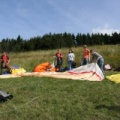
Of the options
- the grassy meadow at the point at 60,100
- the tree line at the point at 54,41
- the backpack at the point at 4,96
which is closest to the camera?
the grassy meadow at the point at 60,100

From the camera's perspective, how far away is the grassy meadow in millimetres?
9273

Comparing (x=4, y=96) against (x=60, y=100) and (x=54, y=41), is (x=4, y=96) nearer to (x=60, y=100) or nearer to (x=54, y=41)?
(x=60, y=100)

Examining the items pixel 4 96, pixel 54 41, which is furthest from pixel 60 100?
pixel 54 41

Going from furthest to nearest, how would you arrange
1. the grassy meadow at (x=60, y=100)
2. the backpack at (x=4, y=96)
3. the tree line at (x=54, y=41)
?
the tree line at (x=54, y=41), the backpack at (x=4, y=96), the grassy meadow at (x=60, y=100)

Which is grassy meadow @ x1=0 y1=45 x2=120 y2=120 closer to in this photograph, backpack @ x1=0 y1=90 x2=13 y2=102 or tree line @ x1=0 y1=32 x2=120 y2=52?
backpack @ x1=0 y1=90 x2=13 y2=102

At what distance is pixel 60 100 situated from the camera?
1048cm

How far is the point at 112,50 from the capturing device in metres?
26.4

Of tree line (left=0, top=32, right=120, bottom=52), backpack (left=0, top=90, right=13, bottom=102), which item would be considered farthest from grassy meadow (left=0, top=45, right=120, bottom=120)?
tree line (left=0, top=32, right=120, bottom=52)

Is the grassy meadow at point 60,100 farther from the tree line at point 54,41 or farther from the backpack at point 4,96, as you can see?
the tree line at point 54,41

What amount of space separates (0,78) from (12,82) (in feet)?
5.24

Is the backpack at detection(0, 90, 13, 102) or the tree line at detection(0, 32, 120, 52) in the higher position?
the tree line at detection(0, 32, 120, 52)

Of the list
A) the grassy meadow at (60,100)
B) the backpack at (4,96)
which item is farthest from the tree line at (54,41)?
the backpack at (4,96)

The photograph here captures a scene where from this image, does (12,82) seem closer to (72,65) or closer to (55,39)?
(72,65)

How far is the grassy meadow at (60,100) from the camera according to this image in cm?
927
